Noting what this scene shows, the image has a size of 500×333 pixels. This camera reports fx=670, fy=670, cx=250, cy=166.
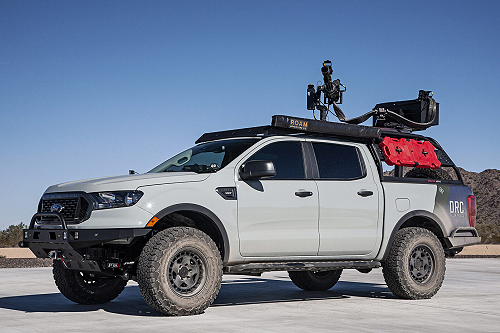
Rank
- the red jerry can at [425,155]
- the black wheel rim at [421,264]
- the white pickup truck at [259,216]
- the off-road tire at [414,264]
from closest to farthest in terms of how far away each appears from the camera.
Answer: the white pickup truck at [259,216] < the off-road tire at [414,264] < the black wheel rim at [421,264] < the red jerry can at [425,155]

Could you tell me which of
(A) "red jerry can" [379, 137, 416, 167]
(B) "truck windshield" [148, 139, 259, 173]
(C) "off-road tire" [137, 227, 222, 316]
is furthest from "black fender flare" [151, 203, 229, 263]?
(A) "red jerry can" [379, 137, 416, 167]

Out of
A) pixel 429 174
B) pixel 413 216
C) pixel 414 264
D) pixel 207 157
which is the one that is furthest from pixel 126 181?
pixel 429 174

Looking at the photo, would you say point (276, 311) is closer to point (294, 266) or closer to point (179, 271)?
point (294, 266)

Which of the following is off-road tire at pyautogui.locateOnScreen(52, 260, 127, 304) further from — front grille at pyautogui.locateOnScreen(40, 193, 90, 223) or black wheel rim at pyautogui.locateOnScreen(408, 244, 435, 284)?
black wheel rim at pyautogui.locateOnScreen(408, 244, 435, 284)

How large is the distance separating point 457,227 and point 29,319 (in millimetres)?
6126

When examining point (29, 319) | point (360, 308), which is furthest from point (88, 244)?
point (360, 308)

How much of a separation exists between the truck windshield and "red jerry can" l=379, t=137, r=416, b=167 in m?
2.13

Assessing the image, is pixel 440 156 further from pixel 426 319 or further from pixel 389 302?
pixel 426 319

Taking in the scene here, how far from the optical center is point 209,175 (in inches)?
305

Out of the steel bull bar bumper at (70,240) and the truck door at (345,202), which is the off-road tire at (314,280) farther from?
the steel bull bar bumper at (70,240)

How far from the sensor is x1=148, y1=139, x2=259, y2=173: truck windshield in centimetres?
818

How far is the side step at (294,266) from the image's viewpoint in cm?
788

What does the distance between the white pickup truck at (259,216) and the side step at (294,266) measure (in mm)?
17

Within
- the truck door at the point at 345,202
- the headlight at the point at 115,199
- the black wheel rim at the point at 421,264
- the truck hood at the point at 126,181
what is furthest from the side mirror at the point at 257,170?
the black wheel rim at the point at 421,264
